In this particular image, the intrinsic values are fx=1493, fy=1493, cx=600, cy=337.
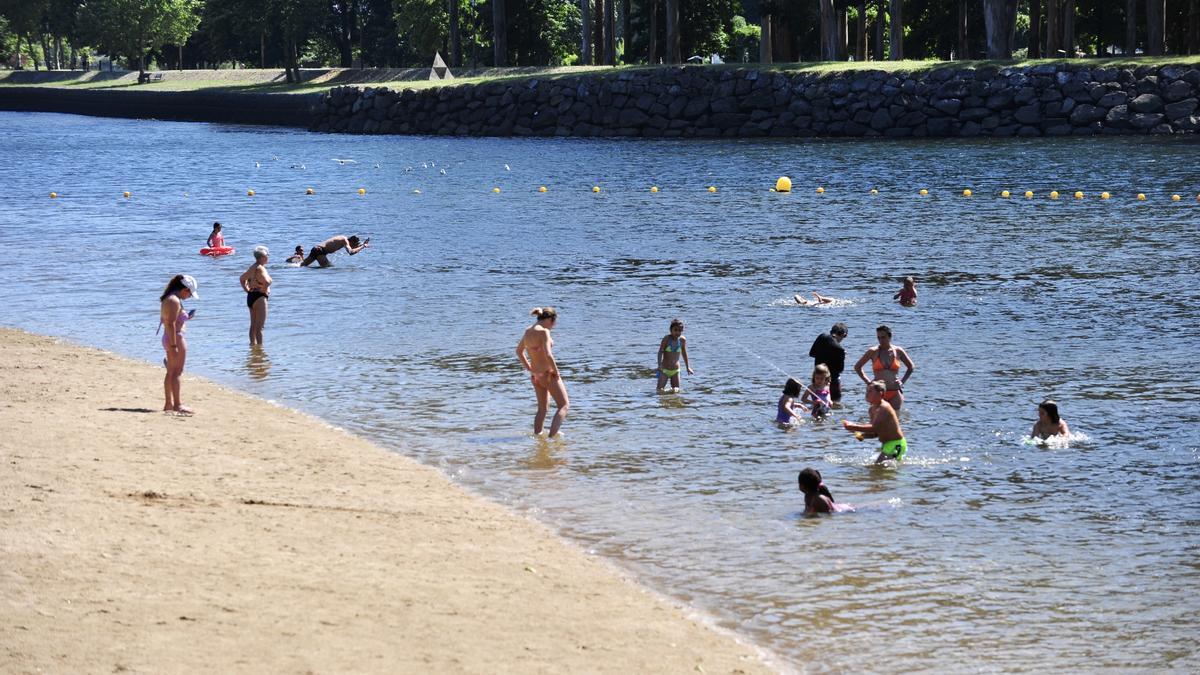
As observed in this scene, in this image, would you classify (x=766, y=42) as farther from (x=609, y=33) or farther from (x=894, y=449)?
(x=894, y=449)

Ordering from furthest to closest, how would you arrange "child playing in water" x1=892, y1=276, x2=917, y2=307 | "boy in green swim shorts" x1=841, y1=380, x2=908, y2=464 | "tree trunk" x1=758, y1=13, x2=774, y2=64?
1. "tree trunk" x1=758, y1=13, x2=774, y2=64
2. "child playing in water" x1=892, y1=276, x2=917, y2=307
3. "boy in green swim shorts" x1=841, y1=380, x2=908, y2=464

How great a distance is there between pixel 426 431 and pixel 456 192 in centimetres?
3209

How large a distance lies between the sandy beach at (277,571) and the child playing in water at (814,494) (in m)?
2.21

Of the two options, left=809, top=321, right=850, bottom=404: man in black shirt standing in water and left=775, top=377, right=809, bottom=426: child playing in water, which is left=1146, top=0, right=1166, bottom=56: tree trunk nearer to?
left=809, top=321, right=850, bottom=404: man in black shirt standing in water

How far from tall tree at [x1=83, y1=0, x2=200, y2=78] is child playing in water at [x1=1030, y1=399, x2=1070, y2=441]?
118782 mm

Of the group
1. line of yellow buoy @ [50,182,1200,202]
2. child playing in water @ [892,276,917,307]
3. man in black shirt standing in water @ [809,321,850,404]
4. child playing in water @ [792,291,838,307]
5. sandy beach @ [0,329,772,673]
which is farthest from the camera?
line of yellow buoy @ [50,182,1200,202]

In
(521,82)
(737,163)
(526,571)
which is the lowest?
(526,571)

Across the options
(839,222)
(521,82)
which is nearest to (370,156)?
(521,82)

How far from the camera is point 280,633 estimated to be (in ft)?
30.8

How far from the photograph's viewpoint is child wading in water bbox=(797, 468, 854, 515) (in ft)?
43.4

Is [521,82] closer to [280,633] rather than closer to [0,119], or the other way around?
[0,119]

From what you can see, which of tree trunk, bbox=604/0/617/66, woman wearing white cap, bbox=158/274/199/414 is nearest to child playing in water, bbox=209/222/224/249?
woman wearing white cap, bbox=158/274/199/414

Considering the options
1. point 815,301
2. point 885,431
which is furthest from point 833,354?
point 815,301

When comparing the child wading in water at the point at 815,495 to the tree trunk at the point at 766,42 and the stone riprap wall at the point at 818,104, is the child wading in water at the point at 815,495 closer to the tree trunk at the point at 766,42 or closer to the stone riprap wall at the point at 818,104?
the stone riprap wall at the point at 818,104
